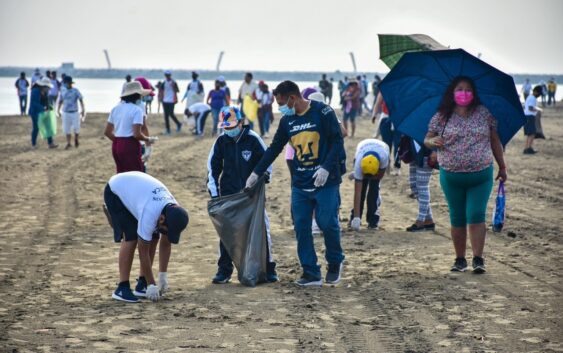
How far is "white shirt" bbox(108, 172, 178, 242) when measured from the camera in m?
7.43

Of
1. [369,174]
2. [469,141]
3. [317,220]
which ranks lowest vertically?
[317,220]

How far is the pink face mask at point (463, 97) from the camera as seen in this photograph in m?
8.39

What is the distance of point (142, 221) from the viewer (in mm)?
7430

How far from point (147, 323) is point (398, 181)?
394 inches

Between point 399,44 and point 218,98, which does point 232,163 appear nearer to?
point 399,44

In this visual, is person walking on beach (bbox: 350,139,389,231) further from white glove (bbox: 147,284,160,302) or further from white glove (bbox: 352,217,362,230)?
white glove (bbox: 147,284,160,302)

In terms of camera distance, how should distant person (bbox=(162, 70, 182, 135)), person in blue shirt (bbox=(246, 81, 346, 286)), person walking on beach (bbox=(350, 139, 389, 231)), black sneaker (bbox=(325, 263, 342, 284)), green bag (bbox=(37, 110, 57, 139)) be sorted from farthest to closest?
distant person (bbox=(162, 70, 182, 135)), green bag (bbox=(37, 110, 57, 139)), person walking on beach (bbox=(350, 139, 389, 231)), black sneaker (bbox=(325, 263, 342, 284)), person in blue shirt (bbox=(246, 81, 346, 286))

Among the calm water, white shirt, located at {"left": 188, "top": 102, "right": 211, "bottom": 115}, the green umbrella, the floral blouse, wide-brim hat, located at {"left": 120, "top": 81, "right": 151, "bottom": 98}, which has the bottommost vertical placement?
the calm water

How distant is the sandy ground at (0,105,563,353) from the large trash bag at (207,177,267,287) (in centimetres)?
23

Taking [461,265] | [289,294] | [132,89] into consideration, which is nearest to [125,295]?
[289,294]

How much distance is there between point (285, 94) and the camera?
8.16 m

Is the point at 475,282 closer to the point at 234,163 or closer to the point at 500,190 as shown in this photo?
the point at 500,190

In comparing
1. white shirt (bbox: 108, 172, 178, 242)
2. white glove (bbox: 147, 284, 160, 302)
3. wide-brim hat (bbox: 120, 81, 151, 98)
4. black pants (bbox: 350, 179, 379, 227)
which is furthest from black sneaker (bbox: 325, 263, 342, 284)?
wide-brim hat (bbox: 120, 81, 151, 98)

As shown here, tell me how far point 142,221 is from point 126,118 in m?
2.84
